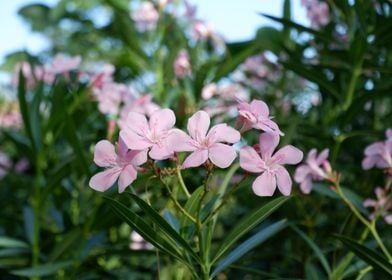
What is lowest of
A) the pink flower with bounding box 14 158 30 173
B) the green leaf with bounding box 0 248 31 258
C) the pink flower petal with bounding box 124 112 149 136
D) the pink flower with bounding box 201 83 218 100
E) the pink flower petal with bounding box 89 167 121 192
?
the pink flower with bounding box 14 158 30 173

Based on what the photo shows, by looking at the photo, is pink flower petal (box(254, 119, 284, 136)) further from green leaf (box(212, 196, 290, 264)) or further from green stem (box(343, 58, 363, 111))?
green stem (box(343, 58, 363, 111))

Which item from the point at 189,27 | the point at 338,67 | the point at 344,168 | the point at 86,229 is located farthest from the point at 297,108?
the point at 86,229

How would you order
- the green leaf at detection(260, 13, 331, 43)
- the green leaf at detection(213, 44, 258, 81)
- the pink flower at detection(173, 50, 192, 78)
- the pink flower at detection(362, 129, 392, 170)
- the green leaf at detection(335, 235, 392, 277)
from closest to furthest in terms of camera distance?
the green leaf at detection(335, 235, 392, 277) → the pink flower at detection(362, 129, 392, 170) → the green leaf at detection(260, 13, 331, 43) → the green leaf at detection(213, 44, 258, 81) → the pink flower at detection(173, 50, 192, 78)

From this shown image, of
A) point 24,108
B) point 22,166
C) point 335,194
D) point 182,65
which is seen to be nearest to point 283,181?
point 335,194

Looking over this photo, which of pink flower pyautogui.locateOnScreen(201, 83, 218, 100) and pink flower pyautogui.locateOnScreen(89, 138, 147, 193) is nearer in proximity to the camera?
pink flower pyautogui.locateOnScreen(89, 138, 147, 193)

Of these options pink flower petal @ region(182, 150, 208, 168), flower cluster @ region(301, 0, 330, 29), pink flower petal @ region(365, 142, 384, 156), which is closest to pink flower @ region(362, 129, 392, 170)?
pink flower petal @ region(365, 142, 384, 156)

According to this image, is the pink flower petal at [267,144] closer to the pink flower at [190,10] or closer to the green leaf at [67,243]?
the green leaf at [67,243]

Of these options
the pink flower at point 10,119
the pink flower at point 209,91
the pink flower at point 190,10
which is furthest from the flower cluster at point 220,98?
the pink flower at point 10,119
